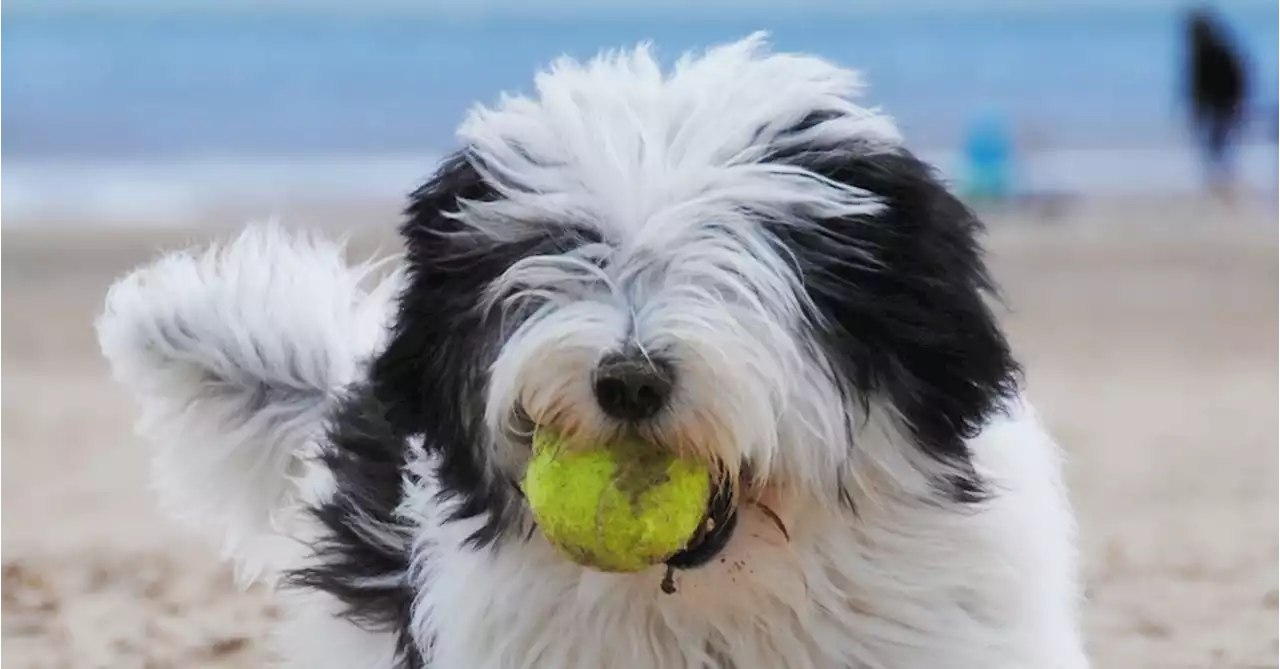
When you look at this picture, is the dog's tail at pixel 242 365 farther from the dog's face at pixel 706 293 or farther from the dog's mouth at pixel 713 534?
the dog's mouth at pixel 713 534

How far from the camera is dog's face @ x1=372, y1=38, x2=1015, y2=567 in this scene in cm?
266

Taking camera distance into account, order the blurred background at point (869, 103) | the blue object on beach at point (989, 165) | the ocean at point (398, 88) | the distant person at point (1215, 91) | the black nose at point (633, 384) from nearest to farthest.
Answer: the black nose at point (633, 384), the blurred background at point (869, 103), the blue object on beach at point (989, 165), the distant person at point (1215, 91), the ocean at point (398, 88)

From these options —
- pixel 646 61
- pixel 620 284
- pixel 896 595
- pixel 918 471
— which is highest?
pixel 646 61

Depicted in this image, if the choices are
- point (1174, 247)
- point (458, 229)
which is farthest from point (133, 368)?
point (1174, 247)

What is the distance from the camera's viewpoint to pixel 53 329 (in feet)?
39.9

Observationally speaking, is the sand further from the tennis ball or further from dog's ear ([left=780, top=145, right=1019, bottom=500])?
the tennis ball

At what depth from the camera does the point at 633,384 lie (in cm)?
258

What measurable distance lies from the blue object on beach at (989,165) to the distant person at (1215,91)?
1.92 m

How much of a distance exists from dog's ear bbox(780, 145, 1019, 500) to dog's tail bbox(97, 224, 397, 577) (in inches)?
61.8

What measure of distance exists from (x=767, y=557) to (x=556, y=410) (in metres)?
0.44

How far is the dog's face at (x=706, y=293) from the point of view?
2.66 metres

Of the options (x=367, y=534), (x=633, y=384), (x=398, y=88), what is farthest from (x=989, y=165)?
(x=633, y=384)

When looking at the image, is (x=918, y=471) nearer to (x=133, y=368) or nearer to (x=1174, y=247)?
(x=133, y=368)

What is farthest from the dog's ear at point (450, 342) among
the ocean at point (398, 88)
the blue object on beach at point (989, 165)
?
the blue object on beach at point (989, 165)
